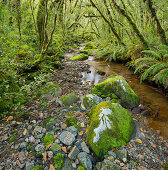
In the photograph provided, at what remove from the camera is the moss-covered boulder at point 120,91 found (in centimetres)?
359

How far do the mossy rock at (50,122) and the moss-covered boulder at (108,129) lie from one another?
80 cm

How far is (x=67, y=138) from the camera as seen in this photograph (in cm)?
214

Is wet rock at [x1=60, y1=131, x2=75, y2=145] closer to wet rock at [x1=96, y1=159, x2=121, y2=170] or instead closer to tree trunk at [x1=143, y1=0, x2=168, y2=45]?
wet rock at [x1=96, y1=159, x2=121, y2=170]

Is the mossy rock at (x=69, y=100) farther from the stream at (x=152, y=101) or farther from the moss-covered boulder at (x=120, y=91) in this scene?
the stream at (x=152, y=101)

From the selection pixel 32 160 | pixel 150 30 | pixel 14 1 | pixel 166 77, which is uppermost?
pixel 14 1

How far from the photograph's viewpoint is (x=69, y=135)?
86.7 inches

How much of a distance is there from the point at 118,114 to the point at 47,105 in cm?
186

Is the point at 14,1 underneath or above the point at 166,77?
above

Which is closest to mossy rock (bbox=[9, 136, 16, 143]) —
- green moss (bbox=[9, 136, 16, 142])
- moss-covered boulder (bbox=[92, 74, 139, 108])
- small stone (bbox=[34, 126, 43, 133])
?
green moss (bbox=[9, 136, 16, 142])

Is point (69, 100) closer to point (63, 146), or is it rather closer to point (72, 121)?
point (72, 121)

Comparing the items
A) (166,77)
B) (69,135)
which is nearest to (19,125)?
(69,135)

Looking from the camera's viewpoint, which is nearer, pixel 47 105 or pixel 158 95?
pixel 47 105

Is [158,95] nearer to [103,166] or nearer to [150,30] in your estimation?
[103,166]

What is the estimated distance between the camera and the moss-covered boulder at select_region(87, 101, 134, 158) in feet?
6.63
